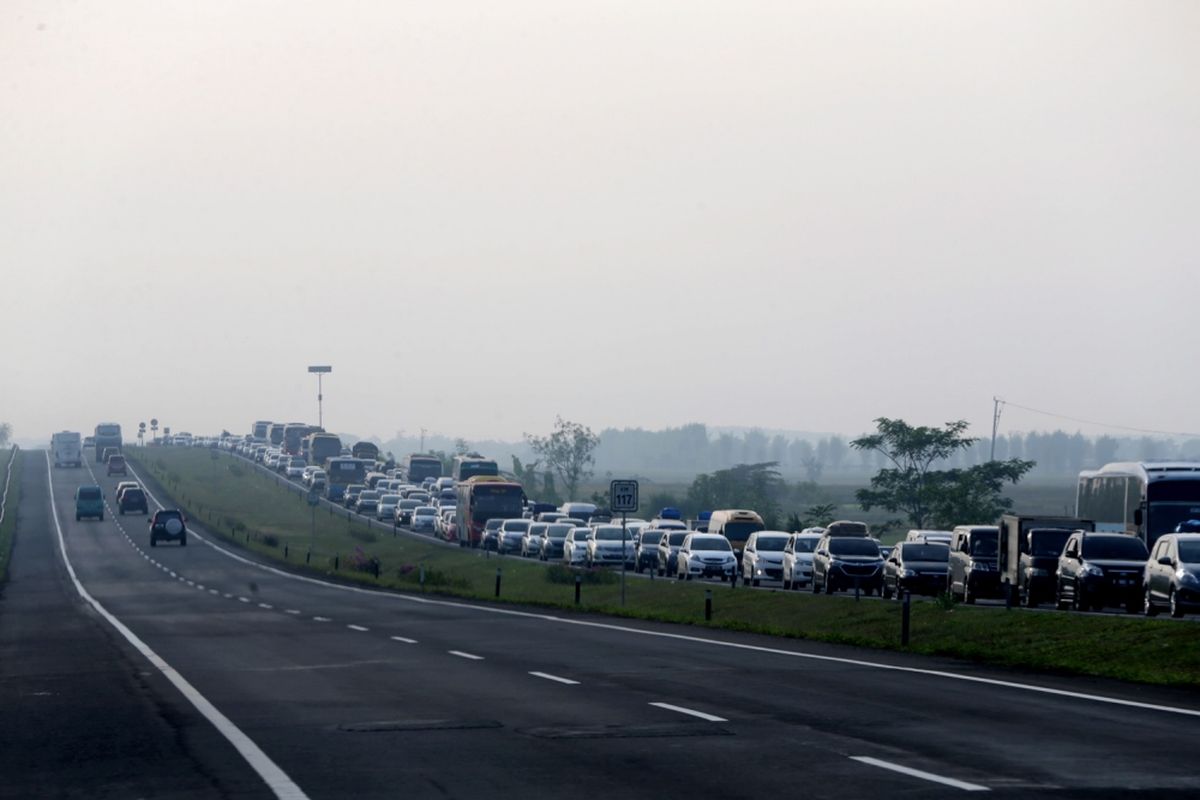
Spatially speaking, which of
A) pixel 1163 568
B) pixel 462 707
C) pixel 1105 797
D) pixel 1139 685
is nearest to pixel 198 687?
pixel 462 707

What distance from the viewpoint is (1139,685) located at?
20.9 meters

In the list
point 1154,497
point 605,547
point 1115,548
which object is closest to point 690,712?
point 1115,548

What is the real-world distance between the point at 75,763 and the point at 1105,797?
8192mm

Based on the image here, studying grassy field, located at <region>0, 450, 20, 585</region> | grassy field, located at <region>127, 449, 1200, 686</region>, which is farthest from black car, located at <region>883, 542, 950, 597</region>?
grassy field, located at <region>0, 450, 20, 585</region>

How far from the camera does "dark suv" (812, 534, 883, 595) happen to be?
46156 mm

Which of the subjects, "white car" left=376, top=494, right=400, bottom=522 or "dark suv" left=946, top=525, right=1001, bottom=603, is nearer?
"dark suv" left=946, top=525, right=1001, bottom=603

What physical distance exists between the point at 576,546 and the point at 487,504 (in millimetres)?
18877

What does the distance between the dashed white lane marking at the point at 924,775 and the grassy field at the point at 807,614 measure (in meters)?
8.95

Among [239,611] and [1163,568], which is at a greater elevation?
[1163,568]

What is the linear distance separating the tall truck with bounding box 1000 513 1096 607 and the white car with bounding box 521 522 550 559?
39.4 meters

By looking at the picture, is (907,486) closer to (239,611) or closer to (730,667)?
(239,611)

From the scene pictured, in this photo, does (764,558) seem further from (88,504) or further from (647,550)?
(88,504)

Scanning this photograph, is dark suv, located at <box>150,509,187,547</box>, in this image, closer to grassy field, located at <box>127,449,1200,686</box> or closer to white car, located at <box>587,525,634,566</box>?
grassy field, located at <box>127,449,1200,686</box>

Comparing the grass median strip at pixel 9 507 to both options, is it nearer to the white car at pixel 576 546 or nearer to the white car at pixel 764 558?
the white car at pixel 576 546
